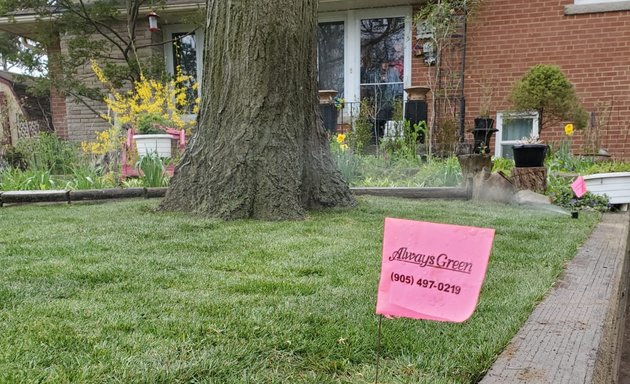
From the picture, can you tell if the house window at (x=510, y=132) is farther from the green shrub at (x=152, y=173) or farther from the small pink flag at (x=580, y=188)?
the green shrub at (x=152, y=173)

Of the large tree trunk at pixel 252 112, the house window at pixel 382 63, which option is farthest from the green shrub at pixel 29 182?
the house window at pixel 382 63

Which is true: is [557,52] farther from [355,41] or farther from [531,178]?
[531,178]

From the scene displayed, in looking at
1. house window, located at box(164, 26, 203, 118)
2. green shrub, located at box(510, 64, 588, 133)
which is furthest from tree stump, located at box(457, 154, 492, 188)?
house window, located at box(164, 26, 203, 118)

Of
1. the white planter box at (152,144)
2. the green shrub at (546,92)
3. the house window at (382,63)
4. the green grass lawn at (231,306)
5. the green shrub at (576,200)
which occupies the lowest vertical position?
the green shrub at (576,200)

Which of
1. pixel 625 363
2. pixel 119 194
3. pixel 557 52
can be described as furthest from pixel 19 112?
pixel 625 363

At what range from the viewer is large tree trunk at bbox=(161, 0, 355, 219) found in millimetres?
3562

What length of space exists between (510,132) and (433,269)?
26.5 feet

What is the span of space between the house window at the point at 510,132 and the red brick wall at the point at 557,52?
27 centimetres

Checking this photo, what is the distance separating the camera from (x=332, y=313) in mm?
1684

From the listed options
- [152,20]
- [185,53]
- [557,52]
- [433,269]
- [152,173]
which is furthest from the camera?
[185,53]

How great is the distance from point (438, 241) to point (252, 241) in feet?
6.36

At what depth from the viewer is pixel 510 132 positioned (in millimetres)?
8398

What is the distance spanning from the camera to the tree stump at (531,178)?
196 inches

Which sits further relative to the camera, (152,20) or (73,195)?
(152,20)
